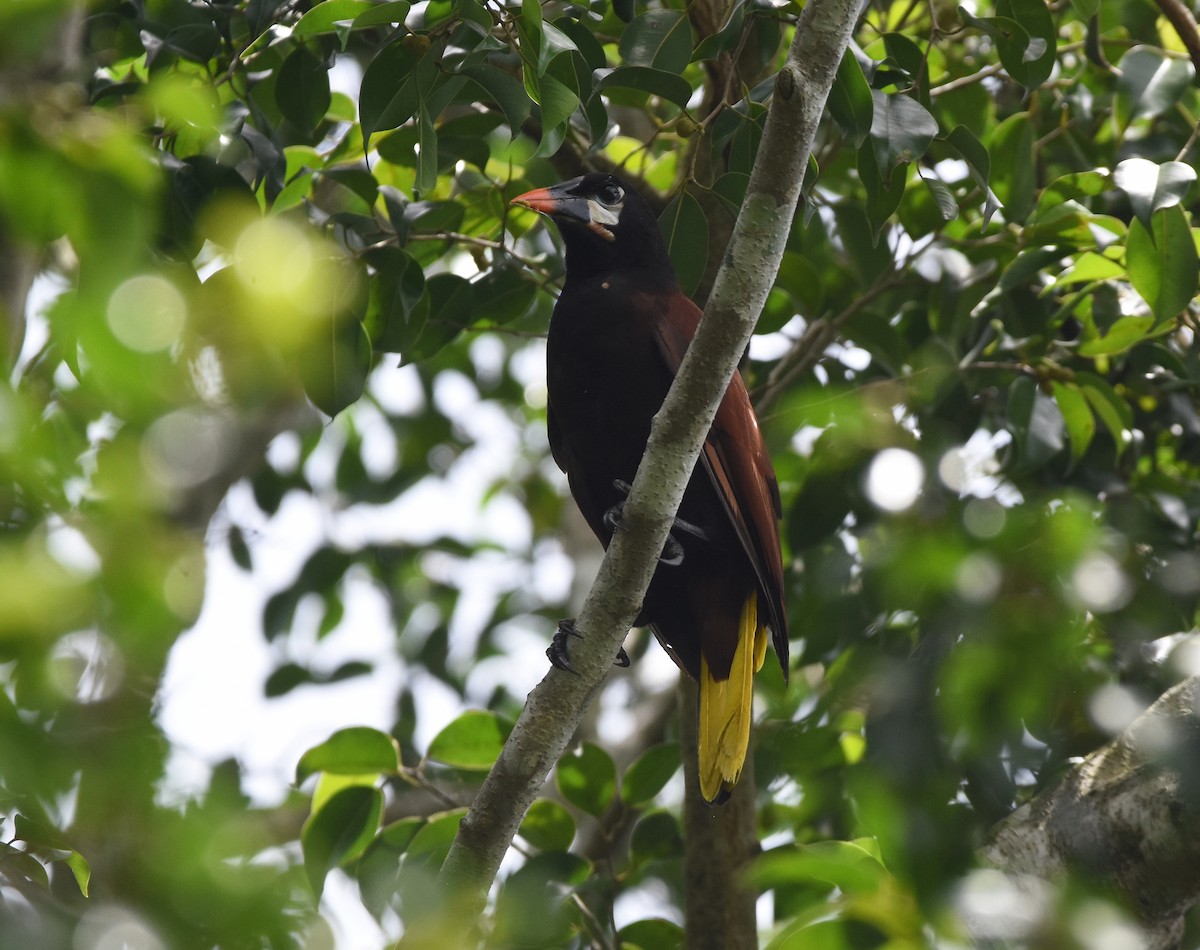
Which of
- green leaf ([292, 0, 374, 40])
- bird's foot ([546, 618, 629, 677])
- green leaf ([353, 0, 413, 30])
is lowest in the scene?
bird's foot ([546, 618, 629, 677])

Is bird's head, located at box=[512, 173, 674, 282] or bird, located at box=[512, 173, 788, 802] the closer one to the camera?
bird, located at box=[512, 173, 788, 802]

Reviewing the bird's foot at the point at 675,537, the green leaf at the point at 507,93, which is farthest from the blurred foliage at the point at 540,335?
the bird's foot at the point at 675,537

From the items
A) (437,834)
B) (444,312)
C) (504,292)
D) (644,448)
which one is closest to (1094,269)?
(644,448)

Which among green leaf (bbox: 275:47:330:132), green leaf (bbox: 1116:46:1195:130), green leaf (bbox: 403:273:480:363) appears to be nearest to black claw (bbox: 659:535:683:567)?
green leaf (bbox: 403:273:480:363)

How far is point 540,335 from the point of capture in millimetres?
3279

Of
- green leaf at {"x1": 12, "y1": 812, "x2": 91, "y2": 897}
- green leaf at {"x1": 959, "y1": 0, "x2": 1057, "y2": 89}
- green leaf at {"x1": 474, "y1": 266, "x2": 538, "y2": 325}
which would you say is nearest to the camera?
green leaf at {"x1": 12, "y1": 812, "x2": 91, "y2": 897}

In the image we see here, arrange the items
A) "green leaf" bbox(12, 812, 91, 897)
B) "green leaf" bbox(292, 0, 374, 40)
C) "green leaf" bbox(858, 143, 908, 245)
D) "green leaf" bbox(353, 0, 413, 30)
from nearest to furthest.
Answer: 1. "green leaf" bbox(12, 812, 91, 897)
2. "green leaf" bbox(353, 0, 413, 30)
3. "green leaf" bbox(292, 0, 374, 40)
4. "green leaf" bbox(858, 143, 908, 245)

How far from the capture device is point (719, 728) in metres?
2.87

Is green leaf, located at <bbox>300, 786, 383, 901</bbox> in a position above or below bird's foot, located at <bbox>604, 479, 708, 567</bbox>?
below

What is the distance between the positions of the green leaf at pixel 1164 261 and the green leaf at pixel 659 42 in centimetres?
92

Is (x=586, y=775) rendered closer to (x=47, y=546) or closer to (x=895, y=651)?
(x=895, y=651)

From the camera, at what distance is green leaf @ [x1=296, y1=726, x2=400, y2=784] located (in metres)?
2.72

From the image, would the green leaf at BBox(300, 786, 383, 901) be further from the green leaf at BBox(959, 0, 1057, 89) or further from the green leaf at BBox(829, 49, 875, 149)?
the green leaf at BBox(959, 0, 1057, 89)

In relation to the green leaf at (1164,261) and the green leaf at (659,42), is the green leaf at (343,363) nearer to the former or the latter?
the green leaf at (659,42)
